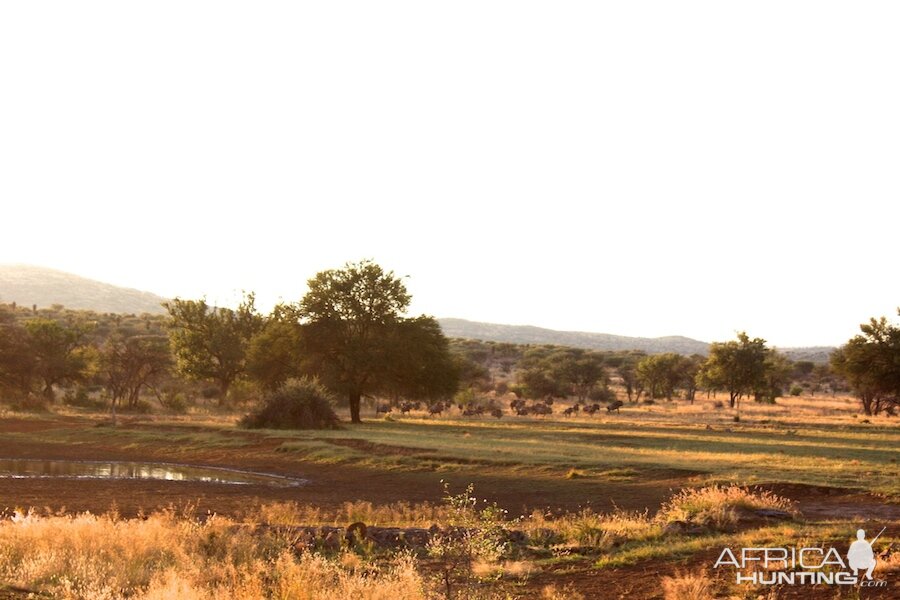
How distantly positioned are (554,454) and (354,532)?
70.0ft

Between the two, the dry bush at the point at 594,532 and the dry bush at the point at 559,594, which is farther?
the dry bush at the point at 594,532

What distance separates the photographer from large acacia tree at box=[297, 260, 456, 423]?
201 ft

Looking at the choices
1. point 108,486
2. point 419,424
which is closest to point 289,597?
point 108,486

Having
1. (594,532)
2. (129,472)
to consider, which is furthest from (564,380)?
(594,532)

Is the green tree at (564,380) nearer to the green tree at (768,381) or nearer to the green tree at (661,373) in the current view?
the green tree at (661,373)

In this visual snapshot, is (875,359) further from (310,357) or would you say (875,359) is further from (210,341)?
(210,341)

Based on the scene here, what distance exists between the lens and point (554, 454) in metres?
37.6

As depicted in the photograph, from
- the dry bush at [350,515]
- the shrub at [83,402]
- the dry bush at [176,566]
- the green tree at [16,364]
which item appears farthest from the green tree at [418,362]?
the dry bush at [176,566]

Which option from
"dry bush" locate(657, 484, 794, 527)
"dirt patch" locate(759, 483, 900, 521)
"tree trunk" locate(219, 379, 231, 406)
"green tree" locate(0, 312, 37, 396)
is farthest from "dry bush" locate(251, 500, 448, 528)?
"tree trunk" locate(219, 379, 231, 406)

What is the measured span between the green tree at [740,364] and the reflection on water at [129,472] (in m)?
57.0

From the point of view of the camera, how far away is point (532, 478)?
104ft

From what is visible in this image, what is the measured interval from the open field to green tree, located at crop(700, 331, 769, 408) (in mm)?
19103

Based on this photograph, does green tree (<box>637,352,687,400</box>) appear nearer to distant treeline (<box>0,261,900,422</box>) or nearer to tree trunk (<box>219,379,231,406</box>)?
distant treeline (<box>0,261,900,422</box>)

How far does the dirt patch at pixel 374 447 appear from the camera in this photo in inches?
1550
